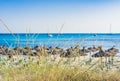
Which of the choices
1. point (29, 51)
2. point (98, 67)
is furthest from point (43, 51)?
point (98, 67)

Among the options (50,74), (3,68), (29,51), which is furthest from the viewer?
(29,51)

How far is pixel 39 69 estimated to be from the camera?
14.4 ft

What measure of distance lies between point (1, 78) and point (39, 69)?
71cm

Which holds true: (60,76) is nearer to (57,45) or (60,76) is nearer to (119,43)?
(57,45)

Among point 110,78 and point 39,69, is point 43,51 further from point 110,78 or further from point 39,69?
point 110,78

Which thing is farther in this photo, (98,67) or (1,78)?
(98,67)

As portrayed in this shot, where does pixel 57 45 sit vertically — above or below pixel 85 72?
above

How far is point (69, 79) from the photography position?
4473 mm

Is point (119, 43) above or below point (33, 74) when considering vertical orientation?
above

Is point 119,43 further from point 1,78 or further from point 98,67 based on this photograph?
point 1,78

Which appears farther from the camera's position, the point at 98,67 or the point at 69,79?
the point at 98,67

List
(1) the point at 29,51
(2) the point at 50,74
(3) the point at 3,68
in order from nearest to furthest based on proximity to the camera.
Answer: (2) the point at 50,74
(3) the point at 3,68
(1) the point at 29,51

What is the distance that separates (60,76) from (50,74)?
19cm

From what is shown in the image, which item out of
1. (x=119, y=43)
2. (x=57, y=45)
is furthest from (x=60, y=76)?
(x=119, y=43)
